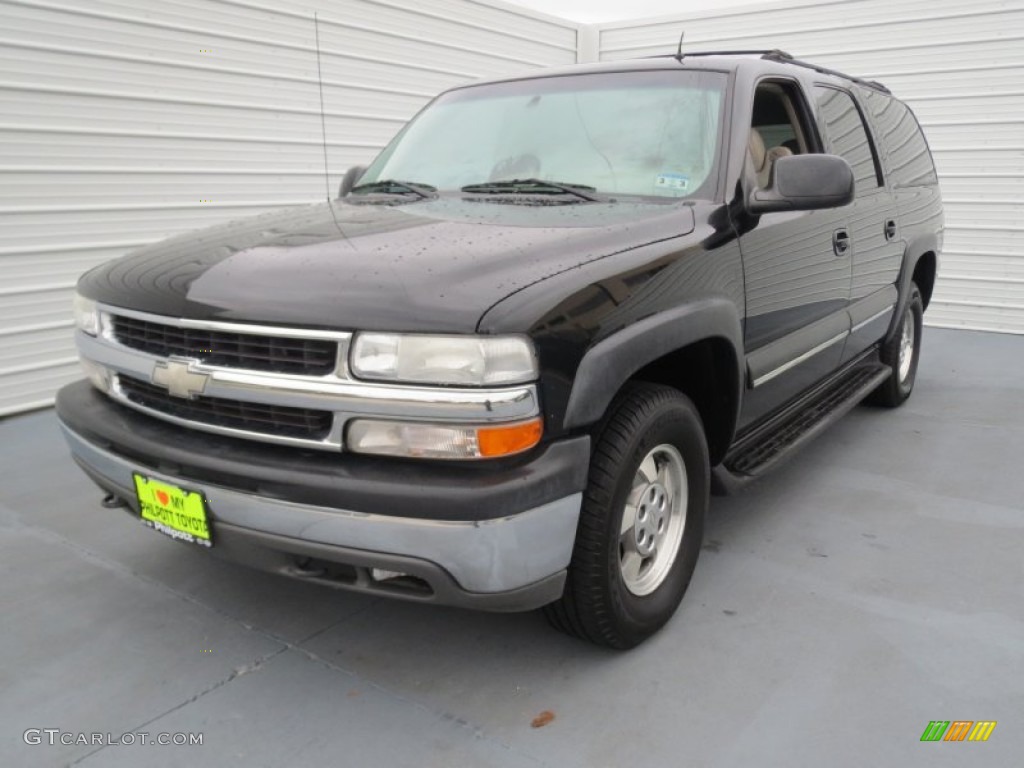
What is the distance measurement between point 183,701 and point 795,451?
8.07 feet

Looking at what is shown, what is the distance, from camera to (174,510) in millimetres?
2281

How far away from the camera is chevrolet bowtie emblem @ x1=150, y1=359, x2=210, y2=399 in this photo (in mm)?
2201

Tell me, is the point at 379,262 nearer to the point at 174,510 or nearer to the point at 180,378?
the point at 180,378

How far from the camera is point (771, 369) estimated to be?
3189 millimetres

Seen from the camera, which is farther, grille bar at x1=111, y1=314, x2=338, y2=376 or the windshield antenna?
the windshield antenna

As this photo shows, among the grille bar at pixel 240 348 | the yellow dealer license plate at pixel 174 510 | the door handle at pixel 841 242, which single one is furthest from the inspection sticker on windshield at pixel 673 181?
the yellow dealer license plate at pixel 174 510

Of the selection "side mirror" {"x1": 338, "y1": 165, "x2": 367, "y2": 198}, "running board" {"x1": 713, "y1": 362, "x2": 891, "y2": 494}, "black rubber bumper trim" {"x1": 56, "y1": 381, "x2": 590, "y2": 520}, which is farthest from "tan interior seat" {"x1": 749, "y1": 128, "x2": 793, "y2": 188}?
"side mirror" {"x1": 338, "y1": 165, "x2": 367, "y2": 198}

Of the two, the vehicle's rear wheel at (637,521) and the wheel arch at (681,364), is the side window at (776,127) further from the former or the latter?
the vehicle's rear wheel at (637,521)

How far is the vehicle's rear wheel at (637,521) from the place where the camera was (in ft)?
7.29

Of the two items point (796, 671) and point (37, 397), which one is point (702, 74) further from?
point (37, 397)

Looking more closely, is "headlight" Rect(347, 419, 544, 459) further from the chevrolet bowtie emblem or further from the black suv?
the chevrolet bowtie emblem

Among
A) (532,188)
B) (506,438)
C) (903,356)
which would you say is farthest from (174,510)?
(903,356)

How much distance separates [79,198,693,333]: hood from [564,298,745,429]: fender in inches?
9.3

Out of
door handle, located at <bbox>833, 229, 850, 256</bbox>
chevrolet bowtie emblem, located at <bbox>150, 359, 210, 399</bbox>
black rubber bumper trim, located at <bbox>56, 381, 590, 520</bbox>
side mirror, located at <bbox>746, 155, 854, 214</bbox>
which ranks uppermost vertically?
side mirror, located at <bbox>746, 155, 854, 214</bbox>
